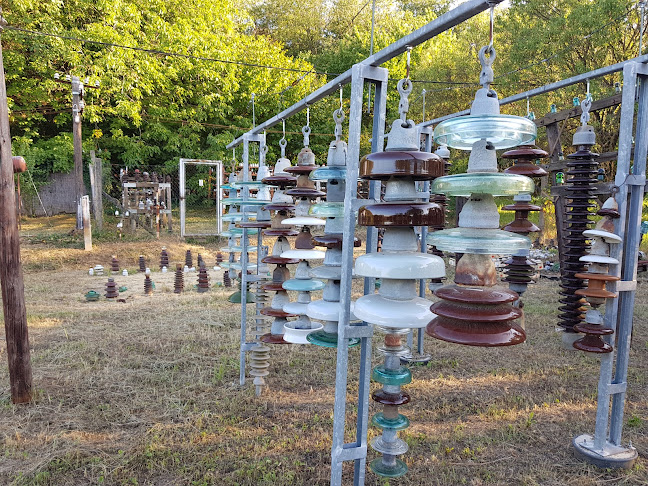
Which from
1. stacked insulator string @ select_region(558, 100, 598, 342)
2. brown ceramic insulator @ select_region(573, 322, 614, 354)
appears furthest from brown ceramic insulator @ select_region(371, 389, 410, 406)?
stacked insulator string @ select_region(558, 100, 598, 342)

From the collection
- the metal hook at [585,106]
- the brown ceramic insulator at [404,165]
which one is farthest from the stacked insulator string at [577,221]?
the brown ceramic insulator at [404,165]

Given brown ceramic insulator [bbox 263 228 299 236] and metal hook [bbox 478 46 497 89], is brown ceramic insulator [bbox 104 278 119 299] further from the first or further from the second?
metal hook [bbox 478 46 497 89]

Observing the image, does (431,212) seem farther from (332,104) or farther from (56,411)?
(332,104)

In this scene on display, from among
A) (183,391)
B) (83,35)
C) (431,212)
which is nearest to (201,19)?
(83,35)

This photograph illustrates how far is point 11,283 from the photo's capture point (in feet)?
13.7

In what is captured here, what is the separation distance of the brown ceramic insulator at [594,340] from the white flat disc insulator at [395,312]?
166cm

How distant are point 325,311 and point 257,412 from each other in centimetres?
203

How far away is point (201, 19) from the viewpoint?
20.0 metres

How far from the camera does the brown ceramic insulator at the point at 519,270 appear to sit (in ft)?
13.8

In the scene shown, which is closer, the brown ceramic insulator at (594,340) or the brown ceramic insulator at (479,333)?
the brown ceramic insulator at (479,333)

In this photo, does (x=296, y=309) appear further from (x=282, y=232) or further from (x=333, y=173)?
(x=333, y=173)

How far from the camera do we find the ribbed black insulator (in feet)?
13.3

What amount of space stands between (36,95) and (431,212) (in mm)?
20419

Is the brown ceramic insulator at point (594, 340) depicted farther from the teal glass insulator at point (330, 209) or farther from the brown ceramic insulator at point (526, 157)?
the teal glass insulator at point (330, 209)
